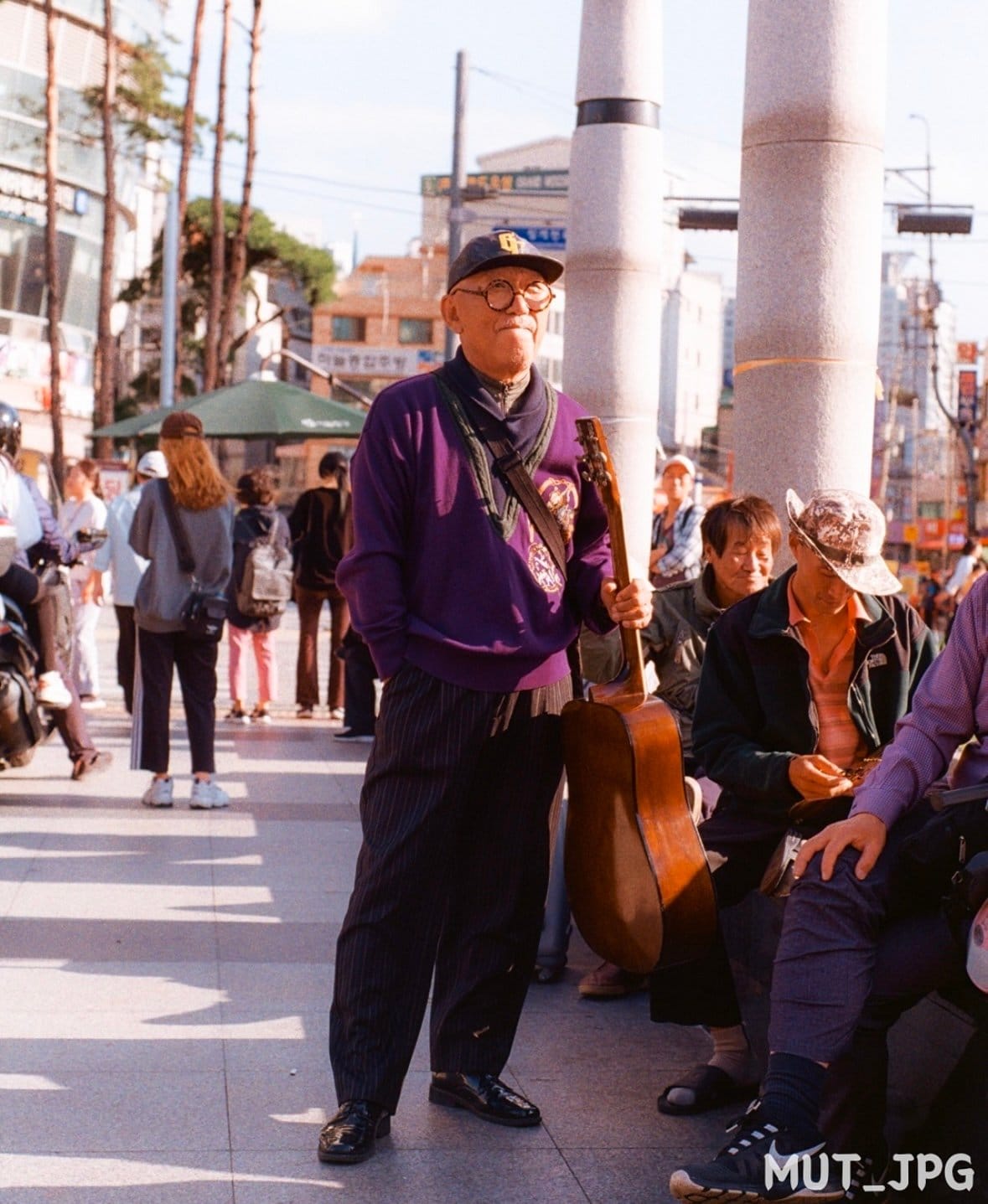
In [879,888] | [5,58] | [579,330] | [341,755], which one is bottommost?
[341,755]

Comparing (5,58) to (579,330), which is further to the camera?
(5,58)

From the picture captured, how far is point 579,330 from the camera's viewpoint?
10.7 metres

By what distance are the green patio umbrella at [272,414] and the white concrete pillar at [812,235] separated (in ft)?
28.6

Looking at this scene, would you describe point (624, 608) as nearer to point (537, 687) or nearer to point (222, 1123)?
point (537, 687)

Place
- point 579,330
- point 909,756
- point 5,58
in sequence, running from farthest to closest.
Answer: point 5,58
point 579,330
point 909,756

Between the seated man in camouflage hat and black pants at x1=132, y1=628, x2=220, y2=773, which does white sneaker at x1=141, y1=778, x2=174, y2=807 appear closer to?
black pants at x1=132, y1=628, x2=220, y2=773

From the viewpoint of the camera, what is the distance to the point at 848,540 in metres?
4.63

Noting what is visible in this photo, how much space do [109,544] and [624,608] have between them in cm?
925

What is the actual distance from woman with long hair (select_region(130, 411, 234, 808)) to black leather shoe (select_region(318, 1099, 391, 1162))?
5.14 metres

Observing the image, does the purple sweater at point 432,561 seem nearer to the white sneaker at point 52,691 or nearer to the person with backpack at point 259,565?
the white sneaker at point 52,691

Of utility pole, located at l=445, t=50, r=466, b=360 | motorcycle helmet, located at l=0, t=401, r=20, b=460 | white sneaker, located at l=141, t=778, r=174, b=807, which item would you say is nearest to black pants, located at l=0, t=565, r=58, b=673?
motorcycle helmet, located at l=0, t=401, r=20, b=460

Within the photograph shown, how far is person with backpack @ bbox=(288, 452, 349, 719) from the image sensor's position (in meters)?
13.7

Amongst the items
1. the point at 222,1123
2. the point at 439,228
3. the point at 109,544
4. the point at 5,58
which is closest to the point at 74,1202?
the point at 222,1123

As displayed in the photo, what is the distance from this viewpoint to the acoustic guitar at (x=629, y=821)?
4258mm
